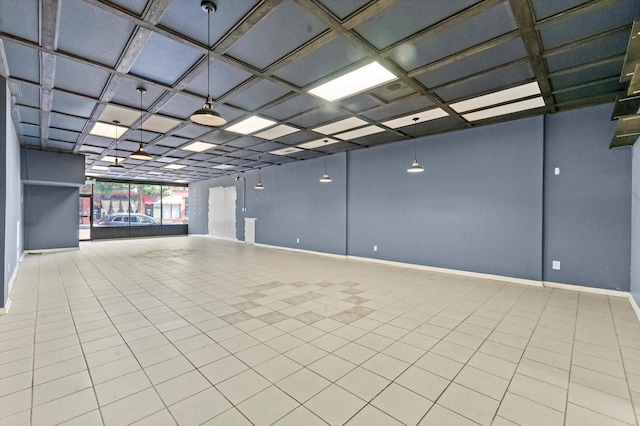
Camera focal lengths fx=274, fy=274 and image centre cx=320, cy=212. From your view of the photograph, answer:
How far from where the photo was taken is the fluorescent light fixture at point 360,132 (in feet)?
20.7

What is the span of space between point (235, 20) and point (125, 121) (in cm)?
439

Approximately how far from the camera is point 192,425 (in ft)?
6.10

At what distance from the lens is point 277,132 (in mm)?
6629

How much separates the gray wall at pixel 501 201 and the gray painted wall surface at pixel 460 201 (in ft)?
0.07

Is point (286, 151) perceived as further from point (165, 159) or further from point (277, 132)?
point (165, 159)

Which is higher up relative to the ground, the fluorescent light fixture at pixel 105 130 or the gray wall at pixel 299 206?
the fluorescent light fixture at pixel 105 130

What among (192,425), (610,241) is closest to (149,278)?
(192,425)

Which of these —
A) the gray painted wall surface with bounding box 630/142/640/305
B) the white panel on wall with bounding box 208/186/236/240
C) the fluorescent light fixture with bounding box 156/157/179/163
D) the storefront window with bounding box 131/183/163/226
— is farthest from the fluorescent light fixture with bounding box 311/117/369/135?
the storefront window with bounding box 131/183/163/226

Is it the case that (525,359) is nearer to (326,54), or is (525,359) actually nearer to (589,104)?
(326,54)

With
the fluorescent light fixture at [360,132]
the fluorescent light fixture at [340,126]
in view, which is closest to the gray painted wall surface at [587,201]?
the fluorescent light fixture at [360,132]

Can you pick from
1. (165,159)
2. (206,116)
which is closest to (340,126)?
(206,116)

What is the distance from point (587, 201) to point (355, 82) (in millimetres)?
4797

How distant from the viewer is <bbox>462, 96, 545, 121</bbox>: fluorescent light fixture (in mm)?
4770

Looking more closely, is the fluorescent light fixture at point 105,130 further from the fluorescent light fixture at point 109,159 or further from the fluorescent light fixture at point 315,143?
the fluorescent light fixture at point 315,143
